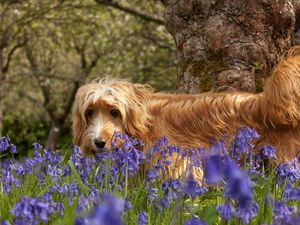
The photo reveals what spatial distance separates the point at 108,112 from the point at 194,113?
694 millimetres

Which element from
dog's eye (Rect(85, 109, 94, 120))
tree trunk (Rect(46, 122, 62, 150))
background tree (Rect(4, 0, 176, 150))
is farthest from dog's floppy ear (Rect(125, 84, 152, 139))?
tree trunk (Rect(46, 122, 62, 150))

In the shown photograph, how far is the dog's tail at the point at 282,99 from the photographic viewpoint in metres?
4.71

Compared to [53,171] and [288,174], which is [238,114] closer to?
[288,174]

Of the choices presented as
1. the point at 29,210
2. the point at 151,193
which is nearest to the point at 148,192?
the point at 151,193

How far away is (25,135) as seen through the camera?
19078mm

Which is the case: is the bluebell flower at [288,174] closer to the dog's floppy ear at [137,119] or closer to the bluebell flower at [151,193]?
the bluebell flower at [151,193]

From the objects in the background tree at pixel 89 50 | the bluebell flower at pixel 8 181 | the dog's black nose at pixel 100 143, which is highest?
the bluebell flower at pixel 8 181

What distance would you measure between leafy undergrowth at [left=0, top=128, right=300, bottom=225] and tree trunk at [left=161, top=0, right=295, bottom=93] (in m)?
1.43

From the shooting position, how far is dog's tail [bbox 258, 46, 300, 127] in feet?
15.5

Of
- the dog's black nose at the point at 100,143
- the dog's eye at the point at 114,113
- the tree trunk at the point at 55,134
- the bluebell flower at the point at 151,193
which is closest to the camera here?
the bluebell flower at the point at 151,193

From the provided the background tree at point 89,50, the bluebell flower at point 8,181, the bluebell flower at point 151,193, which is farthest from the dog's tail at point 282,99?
the background tree at point 89,50

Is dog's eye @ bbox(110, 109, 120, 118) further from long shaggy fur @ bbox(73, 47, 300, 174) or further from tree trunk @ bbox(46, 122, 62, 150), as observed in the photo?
tree trunk @ bbox(46, 122, 62, 150)

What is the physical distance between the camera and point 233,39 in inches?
228

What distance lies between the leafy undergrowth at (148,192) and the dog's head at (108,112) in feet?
1.21
